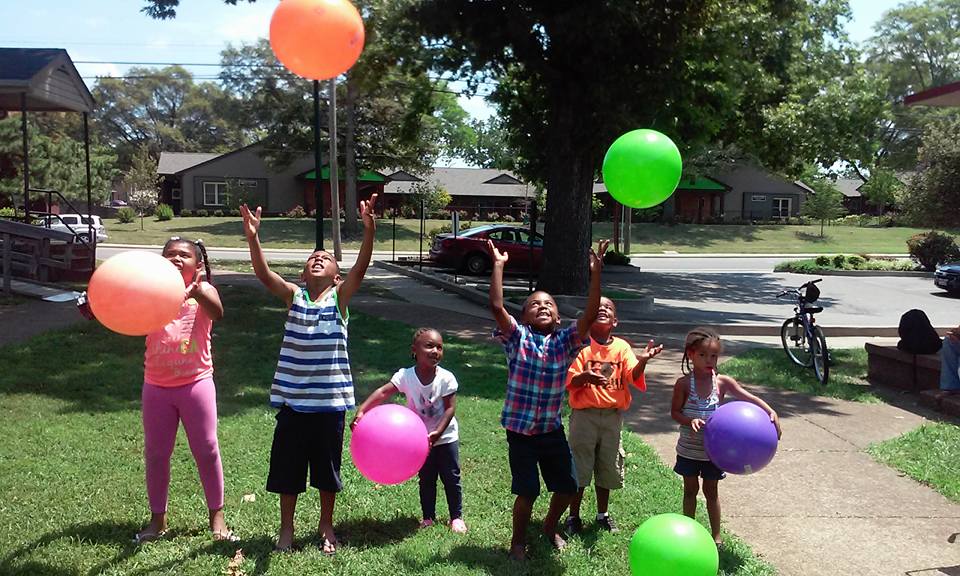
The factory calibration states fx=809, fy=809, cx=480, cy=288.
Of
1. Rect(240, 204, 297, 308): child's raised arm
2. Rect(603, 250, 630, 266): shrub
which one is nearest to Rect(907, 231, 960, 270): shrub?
Rect(603, 250, 630, 266): shrub

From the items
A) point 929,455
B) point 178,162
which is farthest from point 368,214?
point 178,162

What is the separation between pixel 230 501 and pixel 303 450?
1063 mm

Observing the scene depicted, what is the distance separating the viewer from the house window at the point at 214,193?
173 feet

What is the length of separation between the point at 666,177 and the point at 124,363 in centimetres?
644

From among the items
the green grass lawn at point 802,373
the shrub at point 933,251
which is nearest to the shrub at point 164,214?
the shrub at point 933,251

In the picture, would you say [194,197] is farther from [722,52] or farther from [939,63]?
[939,63]

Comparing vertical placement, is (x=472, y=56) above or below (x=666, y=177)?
above

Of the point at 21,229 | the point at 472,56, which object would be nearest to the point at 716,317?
the point at 472,56

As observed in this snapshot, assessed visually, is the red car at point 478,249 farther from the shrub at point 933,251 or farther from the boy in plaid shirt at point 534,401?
the boy in plaid shirt at point 534,401

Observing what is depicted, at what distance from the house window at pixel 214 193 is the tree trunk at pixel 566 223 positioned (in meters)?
42.2

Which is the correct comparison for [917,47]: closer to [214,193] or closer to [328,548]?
[214,193]

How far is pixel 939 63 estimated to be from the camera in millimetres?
69812

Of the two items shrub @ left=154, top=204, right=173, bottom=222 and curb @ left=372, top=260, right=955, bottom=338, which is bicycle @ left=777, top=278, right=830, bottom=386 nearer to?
curb @ left=372, top=260, right=955, bottom=338

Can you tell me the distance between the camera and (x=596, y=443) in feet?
14.5
